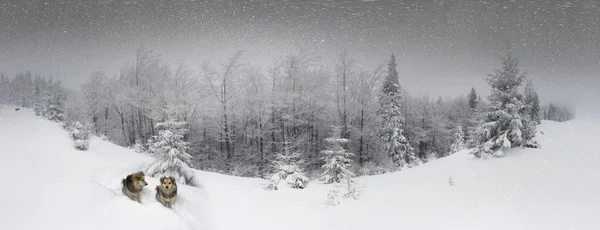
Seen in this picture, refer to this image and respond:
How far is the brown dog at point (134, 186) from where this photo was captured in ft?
21.1

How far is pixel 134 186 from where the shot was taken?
6.44 m

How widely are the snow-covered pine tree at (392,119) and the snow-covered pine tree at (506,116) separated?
12824mm

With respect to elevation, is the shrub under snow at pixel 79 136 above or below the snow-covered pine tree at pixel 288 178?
above

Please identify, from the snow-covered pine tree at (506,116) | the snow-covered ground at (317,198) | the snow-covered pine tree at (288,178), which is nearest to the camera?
the snow-covered ground at (317,198)

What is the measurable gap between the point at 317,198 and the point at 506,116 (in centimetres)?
847

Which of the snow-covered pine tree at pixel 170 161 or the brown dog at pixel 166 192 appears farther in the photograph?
the snow-covered pine tree at pixel 170 161

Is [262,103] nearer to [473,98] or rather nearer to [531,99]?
[531,99]

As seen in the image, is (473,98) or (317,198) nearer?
(317,198)

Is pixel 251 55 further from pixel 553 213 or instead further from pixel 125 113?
pixel 553 213

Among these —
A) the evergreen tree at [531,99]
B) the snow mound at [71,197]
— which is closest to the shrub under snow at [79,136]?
the snow mound at [71,197]

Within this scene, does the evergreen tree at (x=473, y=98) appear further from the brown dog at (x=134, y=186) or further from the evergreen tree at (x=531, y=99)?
the brown dog at (x=134, y=186)

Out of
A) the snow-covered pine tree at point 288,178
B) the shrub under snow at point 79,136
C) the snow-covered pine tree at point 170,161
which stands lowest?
the snow-covered pine tree at point 288,178

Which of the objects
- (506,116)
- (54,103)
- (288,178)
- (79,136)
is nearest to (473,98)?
(506,116)

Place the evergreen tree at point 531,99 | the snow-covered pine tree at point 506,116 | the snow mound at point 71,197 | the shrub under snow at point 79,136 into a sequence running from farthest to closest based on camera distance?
the evergreen tree at point 531,99 → the snow-covered pine tree at point 506,116 → the shrub under snow at point 79,136 → the snow mound at point 71,197
